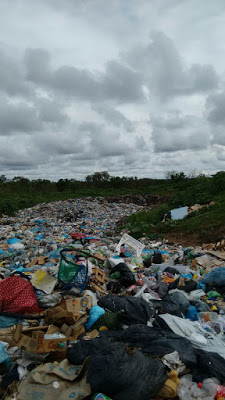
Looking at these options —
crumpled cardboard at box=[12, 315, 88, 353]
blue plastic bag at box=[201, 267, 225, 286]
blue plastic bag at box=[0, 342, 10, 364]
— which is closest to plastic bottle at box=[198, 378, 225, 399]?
crumpled cardboard at box=[12, 315, 88, 353]

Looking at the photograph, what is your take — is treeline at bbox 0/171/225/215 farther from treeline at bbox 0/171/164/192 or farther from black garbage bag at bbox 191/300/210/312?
black garbage bag at bbox 191/300/210/312

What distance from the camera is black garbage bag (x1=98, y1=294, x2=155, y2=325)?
3.02m

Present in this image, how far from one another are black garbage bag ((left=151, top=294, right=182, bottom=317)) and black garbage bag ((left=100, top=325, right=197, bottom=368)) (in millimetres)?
691

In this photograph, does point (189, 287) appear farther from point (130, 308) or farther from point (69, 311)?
point (69, 311)

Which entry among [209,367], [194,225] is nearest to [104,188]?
[194,225]

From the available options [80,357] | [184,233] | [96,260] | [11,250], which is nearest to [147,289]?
[96,260]

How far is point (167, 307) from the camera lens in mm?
3488

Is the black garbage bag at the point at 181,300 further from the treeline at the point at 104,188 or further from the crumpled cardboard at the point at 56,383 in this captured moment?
the treeline at the point at 104,188

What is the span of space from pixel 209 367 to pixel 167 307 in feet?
3.94

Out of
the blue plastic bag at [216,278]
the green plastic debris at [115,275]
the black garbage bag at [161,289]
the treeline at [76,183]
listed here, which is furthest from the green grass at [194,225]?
the treeline at [76,183]

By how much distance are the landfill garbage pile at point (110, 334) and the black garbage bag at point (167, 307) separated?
2 centimetres

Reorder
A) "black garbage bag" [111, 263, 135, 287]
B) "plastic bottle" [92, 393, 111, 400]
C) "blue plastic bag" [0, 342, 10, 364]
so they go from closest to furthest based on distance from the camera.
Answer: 1. "plastic bottle" [92, 393, 111, 400]
2. "blue plastic bag" [0, 342, 10, 364]
3. "black garbage bag" [111, 263, 135, 287]

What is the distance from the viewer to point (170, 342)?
8.14 ft

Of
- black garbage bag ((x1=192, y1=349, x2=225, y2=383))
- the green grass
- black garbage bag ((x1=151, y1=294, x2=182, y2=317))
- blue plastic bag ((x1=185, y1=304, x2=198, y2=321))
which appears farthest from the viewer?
the green grass
